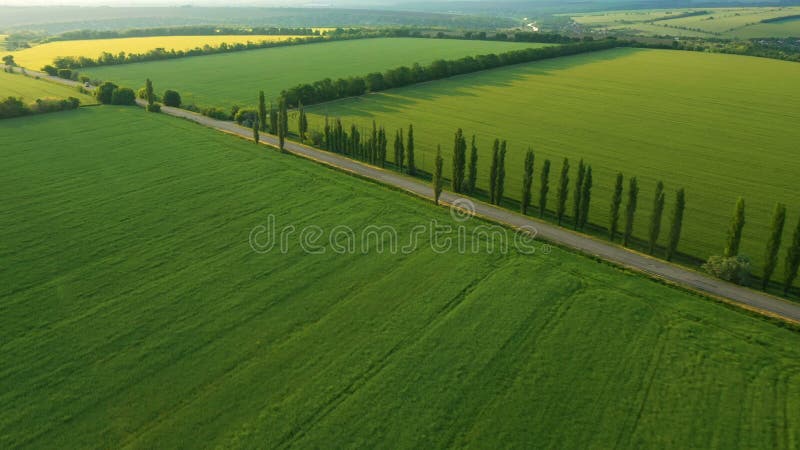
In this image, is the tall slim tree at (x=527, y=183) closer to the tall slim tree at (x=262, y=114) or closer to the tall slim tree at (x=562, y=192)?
the tall slim tree at (x=562, y=192)

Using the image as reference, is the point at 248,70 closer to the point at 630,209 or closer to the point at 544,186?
the point at 544,186

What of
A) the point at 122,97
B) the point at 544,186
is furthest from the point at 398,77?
the point at 544,186

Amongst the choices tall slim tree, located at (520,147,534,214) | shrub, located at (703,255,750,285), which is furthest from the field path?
tall slim tree, located at (520,147,534,214)

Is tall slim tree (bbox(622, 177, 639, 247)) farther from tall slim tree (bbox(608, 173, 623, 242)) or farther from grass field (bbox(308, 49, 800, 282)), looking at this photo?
grass field (bbox(308, 49, 800, 282))

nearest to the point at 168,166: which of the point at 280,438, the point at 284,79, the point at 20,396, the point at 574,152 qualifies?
the point at 20,396

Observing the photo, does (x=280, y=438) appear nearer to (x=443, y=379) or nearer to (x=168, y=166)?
(x=443, y=379)

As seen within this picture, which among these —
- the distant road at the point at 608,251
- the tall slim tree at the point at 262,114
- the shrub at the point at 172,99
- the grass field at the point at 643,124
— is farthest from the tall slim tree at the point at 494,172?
the shrub at the point at 172,99
